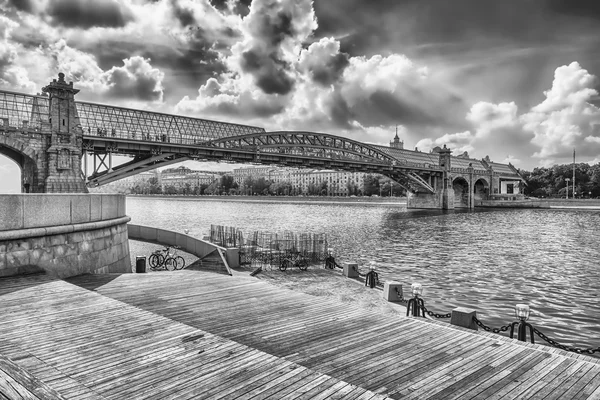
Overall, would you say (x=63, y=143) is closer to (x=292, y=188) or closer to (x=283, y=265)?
(x=283, y=265)

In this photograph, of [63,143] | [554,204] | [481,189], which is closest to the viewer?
[63,143]

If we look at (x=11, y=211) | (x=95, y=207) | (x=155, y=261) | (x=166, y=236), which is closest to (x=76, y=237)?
(x=95, y=207)

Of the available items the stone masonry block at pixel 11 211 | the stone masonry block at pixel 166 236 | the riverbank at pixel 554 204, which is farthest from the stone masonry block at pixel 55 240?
the riverbank at pixel 554 204

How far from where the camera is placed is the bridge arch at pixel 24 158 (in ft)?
113

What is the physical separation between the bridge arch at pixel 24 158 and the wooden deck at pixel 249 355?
32247mm

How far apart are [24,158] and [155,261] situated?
27645 mm

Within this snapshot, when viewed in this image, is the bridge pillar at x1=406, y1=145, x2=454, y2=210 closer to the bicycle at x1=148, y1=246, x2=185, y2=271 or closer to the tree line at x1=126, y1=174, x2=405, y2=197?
the tree line at x1=126, y1=174, x2=405, y2=197

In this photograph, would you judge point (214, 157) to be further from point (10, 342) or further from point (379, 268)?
point (10, 342)

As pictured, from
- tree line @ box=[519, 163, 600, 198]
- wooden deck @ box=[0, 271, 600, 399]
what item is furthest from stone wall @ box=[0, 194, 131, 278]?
A: tree line @ box=[519, 163, 600, 198]

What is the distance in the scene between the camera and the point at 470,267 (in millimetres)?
21547

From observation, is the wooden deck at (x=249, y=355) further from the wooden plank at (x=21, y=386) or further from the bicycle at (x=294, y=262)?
the bicycle at (x=294, y=262)

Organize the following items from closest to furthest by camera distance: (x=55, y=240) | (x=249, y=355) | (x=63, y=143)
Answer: (x=249, y=355)
(x=55, y=240)
(x=63, y=143)

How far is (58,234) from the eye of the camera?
10602 millimetres

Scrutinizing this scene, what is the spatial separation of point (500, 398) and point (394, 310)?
22.0 ft
